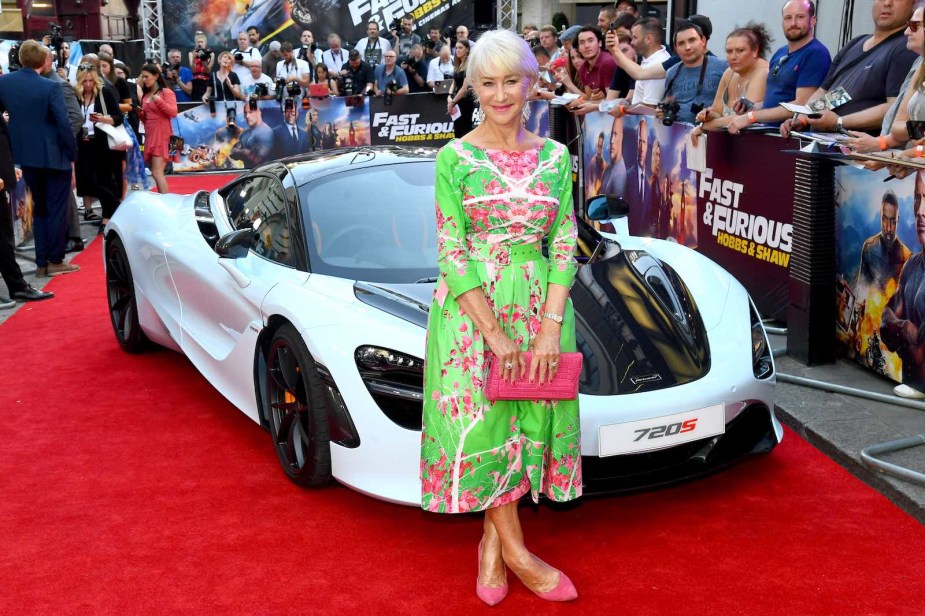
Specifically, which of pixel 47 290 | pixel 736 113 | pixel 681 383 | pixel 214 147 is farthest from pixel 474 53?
pixel 214 147

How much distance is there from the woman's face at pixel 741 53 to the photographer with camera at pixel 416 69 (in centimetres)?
1104

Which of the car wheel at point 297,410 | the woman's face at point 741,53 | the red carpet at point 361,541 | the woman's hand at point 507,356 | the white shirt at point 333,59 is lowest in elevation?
the red carpet at point 361,541

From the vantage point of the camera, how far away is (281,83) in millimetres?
17719

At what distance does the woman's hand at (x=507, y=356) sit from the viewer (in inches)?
120

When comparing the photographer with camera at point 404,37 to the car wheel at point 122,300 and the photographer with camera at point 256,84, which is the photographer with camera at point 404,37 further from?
the car wheel at point 122,300

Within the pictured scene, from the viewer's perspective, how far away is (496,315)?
10.3 ft

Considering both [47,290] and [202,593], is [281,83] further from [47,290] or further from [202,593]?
[202,593]

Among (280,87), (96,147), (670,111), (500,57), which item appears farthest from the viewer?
(280,87)

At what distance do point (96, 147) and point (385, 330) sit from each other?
855cm

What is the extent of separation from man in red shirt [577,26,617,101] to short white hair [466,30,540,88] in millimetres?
7281

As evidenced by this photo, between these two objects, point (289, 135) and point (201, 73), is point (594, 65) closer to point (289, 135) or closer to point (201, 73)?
point (289, 135)

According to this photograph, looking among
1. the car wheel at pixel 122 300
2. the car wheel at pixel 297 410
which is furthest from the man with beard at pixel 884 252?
the car wheel at pixel 122 300

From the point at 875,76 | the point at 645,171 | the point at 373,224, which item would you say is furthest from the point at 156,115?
the point at 875,76

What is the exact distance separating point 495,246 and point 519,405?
0.50m
